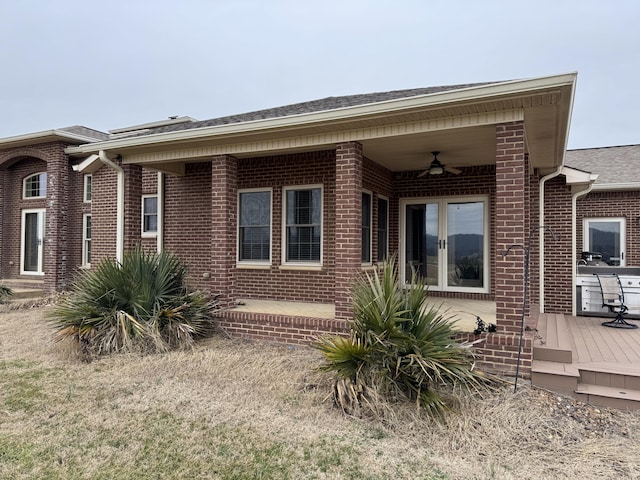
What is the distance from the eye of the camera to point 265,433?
3.65 metres

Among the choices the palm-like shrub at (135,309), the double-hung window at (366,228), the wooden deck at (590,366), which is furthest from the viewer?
the double-hung window at (366,228)

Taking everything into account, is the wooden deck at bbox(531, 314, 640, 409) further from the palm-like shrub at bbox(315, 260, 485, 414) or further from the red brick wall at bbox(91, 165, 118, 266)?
the red brick wall at bbox(91, 165, 118, 266)

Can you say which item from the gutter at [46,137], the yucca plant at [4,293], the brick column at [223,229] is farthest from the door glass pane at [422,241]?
the yucca plant at [4,293]

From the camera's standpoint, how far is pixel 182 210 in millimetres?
9344

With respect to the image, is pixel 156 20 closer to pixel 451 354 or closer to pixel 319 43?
pixel 319 43

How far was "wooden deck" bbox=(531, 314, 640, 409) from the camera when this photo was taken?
426 centimetres

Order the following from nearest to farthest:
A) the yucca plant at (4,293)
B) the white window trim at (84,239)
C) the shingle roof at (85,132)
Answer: the yucca plant at (4,293) < the white window trim at (84,239) < the shingle roof at (85,132)

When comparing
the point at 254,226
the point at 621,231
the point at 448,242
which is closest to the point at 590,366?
the point at 448,242

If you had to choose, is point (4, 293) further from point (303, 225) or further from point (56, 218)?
point (303, 225)

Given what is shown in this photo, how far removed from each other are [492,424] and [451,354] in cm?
69

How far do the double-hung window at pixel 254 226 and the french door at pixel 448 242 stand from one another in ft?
9.20

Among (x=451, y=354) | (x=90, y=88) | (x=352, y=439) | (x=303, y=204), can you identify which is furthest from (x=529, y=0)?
(x=90, y=88)

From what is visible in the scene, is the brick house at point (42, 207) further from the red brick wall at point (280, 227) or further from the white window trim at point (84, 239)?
the red brick wall at point (280, 227)

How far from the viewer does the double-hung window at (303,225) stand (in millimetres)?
8023
